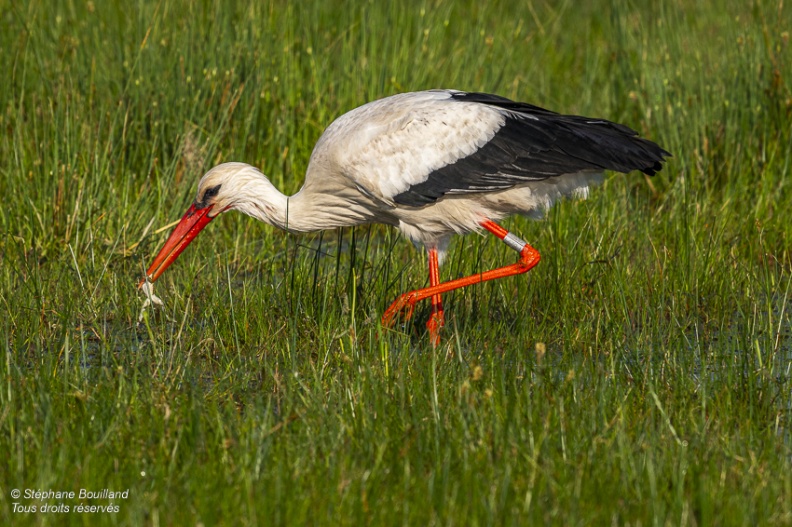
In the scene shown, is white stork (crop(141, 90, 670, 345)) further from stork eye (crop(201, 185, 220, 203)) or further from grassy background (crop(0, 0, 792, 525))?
grassy background (crop(0, 0, 792, 525))

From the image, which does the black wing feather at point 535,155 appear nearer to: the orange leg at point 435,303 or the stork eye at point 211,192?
the orange leg at point 435,303

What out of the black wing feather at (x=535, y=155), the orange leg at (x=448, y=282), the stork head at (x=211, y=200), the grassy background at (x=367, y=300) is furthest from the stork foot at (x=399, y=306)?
the stork head at (x=211, y=200)

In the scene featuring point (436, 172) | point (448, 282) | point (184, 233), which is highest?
point (436, 172)

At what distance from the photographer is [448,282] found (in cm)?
523

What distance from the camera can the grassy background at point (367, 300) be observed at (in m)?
3.34

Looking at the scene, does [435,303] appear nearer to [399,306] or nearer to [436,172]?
[399,306]

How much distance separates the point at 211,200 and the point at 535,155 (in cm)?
158

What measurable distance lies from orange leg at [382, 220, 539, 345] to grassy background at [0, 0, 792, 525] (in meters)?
0.15

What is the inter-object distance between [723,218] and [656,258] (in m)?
0.70

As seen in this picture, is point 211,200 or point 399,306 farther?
point 211,200

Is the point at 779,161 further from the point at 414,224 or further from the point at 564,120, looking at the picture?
the point at 414,224

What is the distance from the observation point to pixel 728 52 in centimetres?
727

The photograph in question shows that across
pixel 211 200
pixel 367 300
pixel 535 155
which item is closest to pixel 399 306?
pixel 367 300

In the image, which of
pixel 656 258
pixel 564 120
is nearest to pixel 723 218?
pixel 656 258
